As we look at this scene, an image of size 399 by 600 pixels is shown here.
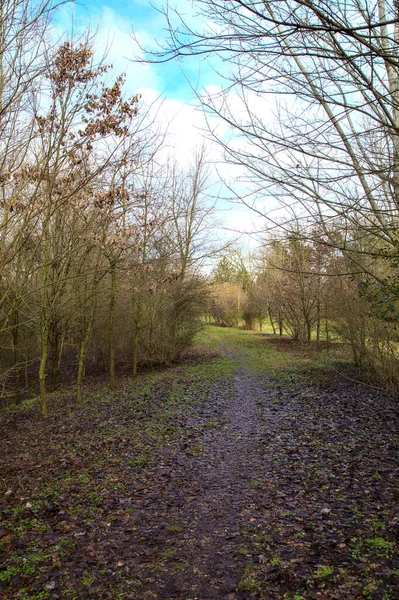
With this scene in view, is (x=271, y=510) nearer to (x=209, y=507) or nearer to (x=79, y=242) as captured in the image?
(x=209, y=507)

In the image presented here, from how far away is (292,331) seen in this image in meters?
26.6

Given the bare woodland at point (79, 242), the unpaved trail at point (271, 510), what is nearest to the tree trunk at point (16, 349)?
the bare woodland at point (79, 242)

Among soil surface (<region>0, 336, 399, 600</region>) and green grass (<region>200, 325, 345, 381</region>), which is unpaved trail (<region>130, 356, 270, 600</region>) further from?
green grass (<region>200, 325, 345, 381</region>)

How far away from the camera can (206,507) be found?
4.85m

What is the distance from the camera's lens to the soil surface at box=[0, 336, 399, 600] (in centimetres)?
348

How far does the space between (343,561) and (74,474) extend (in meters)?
3.95

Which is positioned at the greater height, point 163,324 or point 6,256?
point 6,256

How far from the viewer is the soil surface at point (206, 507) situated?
11.4 feet

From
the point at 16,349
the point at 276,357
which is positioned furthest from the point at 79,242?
the point at 276,357

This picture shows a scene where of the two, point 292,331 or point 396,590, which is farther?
point 292,331

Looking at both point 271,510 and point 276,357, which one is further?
point 276,357

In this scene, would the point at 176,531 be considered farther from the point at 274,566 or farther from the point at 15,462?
the point at 15,462

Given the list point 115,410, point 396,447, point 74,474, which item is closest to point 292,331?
point 115,410

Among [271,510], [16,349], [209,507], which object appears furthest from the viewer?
[16,349]
